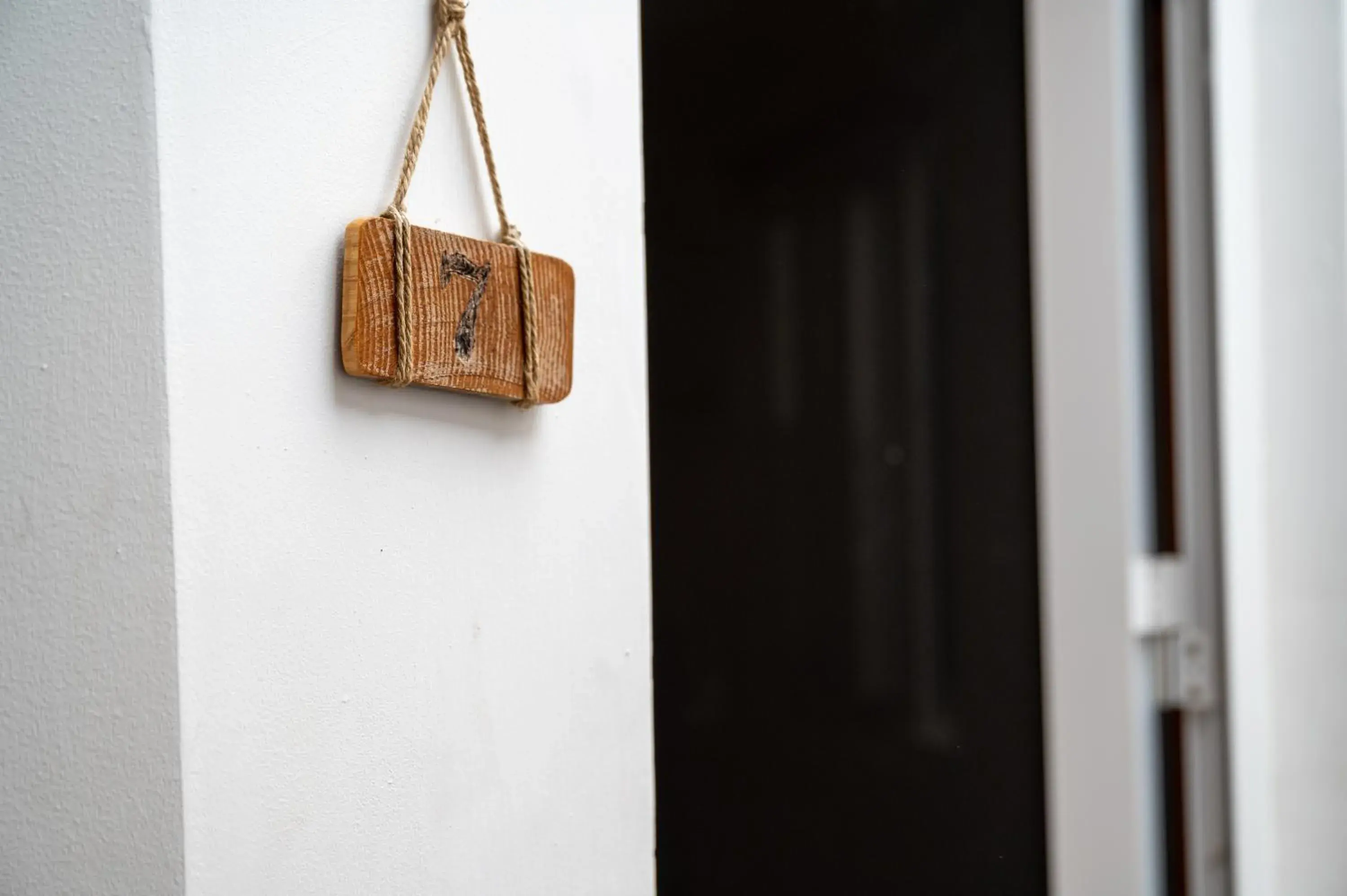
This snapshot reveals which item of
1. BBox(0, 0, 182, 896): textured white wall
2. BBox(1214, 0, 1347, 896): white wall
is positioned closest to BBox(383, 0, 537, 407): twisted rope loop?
BBox(0, 0, 182, 896): textured white wall

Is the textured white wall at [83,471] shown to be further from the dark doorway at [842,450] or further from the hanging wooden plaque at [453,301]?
the dark doorway at [842,450]

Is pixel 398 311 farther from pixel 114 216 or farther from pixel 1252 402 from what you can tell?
pixel 1252 402

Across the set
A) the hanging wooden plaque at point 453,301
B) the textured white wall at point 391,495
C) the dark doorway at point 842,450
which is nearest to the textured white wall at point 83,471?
the textured white wall at point 391,495

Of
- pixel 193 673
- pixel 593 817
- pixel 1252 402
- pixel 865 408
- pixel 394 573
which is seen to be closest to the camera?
pixel 193 673

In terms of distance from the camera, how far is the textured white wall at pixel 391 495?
585mm

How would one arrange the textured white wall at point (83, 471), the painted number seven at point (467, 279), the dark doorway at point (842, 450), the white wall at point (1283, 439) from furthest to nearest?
1. the dark doorway at point (842, 450)
2. the white wall at point (1283, 439)
3. the painted number seven at point (467, 279)
4. the textured white wall at point (83, 471)

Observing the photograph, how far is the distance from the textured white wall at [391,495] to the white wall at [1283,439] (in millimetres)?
869

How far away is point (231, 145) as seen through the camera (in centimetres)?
60

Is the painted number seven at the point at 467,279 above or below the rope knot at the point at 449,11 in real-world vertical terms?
below

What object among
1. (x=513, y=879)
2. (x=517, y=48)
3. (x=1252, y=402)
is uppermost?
(x=517, y=48)

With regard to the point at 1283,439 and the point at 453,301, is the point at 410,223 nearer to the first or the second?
the point at 453,301

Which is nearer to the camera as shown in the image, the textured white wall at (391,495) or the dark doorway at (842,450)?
the textured white wall at (391,495)

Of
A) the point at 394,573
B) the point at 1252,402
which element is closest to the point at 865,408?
the point at 1252,402

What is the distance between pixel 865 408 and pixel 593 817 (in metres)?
0.93
